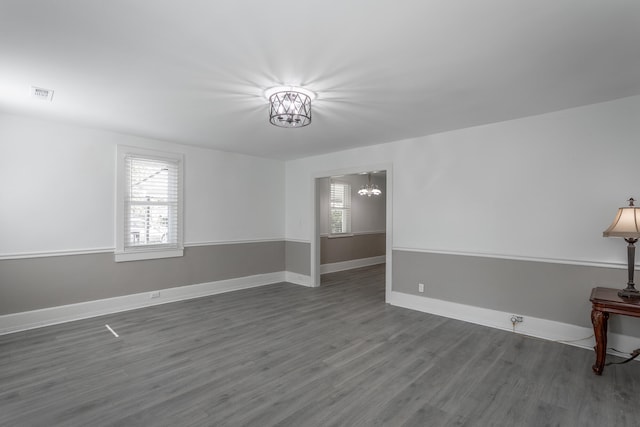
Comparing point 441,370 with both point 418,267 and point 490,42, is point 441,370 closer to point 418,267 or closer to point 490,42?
point 418,267

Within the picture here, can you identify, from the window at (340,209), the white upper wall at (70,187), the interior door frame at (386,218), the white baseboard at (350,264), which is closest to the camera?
the white upper wall at (70,187)

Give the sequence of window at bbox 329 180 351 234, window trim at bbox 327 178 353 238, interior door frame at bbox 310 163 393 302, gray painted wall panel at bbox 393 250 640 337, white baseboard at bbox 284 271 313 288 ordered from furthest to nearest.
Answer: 1. window at bbox 329 180 351 234
2. window trim at bbox 327 178 353 238
3. white baseboard at bbox 284 271 313 288
4. interior door frame at bbox 310 163 393 302
5. gray painted wall panel at bbox 393 250 640 337

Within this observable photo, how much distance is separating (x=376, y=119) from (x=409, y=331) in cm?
253

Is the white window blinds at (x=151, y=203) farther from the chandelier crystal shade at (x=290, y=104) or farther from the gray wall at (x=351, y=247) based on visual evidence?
the gray wall at (x=351, y=247)

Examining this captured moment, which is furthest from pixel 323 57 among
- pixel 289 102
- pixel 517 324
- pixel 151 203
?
pixel 151 203

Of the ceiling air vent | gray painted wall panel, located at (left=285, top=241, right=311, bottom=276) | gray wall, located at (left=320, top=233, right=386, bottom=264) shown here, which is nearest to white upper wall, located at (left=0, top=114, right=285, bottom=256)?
the ceiling air vent

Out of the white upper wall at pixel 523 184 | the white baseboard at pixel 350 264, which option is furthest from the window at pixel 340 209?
the white upper wall at pixel 523 184

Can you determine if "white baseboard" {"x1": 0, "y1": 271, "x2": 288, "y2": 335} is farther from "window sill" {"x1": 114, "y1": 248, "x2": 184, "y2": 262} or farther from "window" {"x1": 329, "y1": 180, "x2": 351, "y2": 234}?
"window" {"x1": 329, "y1": 180, "x2": 351, "y2": 234}

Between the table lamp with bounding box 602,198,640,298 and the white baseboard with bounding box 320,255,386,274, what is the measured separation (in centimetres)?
527

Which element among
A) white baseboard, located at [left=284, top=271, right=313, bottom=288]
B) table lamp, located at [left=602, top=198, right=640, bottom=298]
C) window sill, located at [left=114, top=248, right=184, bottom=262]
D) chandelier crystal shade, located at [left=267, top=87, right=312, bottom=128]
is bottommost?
white baseboard, located at [left=284, top=271, right=313, bottom=288]

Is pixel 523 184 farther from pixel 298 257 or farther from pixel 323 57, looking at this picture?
pixel 298 257

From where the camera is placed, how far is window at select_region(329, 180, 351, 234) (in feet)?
25.3

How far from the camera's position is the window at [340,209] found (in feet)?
25.3

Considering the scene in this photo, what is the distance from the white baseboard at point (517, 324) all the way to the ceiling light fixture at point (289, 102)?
3.11m
